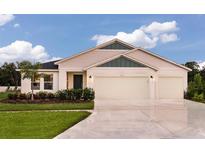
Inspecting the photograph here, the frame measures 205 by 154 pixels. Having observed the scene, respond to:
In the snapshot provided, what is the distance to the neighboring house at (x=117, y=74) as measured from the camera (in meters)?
22.8

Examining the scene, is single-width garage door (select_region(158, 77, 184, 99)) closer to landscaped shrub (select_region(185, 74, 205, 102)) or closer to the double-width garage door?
landscaped shrub (select_region(185, 74, 205, 102))

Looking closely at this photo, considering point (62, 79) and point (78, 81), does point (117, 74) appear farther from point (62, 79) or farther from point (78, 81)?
point (62, 79)

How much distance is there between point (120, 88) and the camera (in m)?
23.0

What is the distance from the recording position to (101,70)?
2270 centimetres

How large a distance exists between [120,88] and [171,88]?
4.21 meters

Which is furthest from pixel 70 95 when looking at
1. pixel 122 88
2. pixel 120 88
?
pixel 122 88

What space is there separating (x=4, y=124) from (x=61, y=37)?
21671 mm

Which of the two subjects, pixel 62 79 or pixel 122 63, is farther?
pixel 62 79

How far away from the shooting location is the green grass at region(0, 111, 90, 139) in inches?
341

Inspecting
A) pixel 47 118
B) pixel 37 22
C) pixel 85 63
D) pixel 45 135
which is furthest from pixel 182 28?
pixel 45 135

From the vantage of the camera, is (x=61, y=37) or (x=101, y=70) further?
(x=61, y=37)

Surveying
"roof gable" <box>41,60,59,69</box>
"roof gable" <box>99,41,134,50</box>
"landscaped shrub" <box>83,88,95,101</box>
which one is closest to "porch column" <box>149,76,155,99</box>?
"roof gable" <box>99,41,134,50</box>

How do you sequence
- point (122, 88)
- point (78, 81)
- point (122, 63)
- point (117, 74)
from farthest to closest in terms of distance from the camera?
1. point (78, 81)
2. point (122, 88)
3. point (122, 63)
4. point (117, 74)
